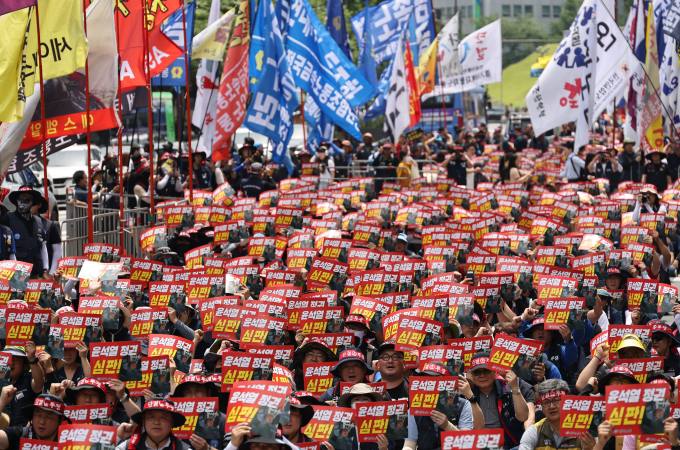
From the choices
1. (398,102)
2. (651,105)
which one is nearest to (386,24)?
(398,102)

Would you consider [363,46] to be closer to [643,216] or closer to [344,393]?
[643,216]

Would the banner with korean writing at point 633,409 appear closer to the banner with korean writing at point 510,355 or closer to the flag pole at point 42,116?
the banner with korean writing at point 510,355

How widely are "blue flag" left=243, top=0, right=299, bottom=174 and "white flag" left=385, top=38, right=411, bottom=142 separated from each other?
5.56 meters

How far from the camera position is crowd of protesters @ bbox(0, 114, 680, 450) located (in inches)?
389

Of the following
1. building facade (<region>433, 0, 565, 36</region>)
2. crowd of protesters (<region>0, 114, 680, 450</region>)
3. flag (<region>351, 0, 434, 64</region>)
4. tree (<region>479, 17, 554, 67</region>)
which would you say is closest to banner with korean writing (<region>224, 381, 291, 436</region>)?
crowd of protesters (<region>0, 114, 680, 450</region>)

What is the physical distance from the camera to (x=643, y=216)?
1925 centimetres

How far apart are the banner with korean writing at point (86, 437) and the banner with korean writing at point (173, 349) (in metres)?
2.56

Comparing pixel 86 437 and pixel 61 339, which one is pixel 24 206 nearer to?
pixel 61 339

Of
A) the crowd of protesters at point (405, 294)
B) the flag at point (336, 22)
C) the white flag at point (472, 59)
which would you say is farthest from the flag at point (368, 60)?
the crowd of protesters at point (405, 294)

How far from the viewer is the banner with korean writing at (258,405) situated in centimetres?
885

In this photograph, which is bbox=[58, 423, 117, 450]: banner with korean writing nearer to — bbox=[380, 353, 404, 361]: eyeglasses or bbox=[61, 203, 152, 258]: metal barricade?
bbox=[380, 353, 404, 361]: eyeglasses

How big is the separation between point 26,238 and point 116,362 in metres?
5.95

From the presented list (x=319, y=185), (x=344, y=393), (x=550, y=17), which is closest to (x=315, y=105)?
(x=319, y=185)

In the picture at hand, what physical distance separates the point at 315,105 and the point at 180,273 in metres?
15.0
